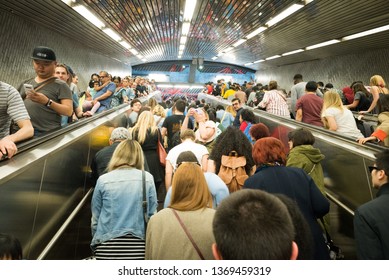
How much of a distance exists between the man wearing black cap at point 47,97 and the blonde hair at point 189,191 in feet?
4.95

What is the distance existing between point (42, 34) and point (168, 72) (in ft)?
72.7

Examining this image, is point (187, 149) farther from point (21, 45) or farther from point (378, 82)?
point (21, 45)

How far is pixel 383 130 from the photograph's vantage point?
2.79m

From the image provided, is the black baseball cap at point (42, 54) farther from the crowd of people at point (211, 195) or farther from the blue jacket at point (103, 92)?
the blue jacket at point (103, 92)

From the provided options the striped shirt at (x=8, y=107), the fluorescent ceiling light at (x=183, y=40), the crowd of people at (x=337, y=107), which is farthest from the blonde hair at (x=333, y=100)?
the fluorescent ceiling light at (x=183, y=40)

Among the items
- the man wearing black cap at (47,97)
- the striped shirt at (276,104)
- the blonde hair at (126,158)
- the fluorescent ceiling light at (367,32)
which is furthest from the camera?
the fluorescent ceiling light at (367,32)

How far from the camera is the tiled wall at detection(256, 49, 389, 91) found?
10.2 m

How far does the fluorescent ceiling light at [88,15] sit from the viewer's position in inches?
294

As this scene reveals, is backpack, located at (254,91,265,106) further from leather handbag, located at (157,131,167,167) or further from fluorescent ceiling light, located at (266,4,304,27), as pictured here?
leather handbag, located at (157,131,167,167)

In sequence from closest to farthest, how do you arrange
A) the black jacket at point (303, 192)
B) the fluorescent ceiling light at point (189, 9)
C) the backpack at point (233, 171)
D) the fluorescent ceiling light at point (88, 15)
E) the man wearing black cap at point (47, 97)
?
the black jacket at point (303, 192)
the man wearing black cap at point (47, 97)
the backpack at point (233, 171)
the fluorescent ceiling light at point (88, 15)
the fluorescent ceiling light at point (189, 9)

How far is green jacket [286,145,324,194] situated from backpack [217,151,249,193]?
1.41 ft
